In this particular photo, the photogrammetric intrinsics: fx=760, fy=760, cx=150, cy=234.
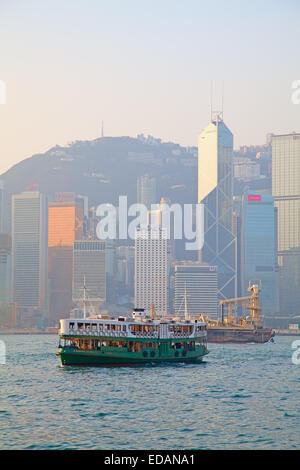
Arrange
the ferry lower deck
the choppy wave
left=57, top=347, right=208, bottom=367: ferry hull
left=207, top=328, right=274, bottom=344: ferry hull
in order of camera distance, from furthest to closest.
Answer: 1. left=207, top=328, right=274, bottom=344: ferry hull
2. the ferry lower deck
3. left=57, top=347, right=208, bottom=367: ferry hull
4. the choppy wave

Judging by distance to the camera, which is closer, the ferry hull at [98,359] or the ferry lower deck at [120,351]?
the ferry hull at [98,359]

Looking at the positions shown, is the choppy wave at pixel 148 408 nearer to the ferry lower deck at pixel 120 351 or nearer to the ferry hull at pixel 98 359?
the ferry hull at pixel 98 359

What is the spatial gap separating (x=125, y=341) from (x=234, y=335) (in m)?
90.5

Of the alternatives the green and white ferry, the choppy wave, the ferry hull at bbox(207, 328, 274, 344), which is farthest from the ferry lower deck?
the ferry hull at bbox(207, 328, 274, 344)

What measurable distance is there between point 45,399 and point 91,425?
483 inches

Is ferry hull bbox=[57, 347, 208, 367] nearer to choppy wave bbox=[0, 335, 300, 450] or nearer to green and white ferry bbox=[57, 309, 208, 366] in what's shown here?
green and white ferry bbox=[57, 309, 208, 366]

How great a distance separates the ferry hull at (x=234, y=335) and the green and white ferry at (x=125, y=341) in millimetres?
77824

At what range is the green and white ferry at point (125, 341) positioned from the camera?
81875 millimetres

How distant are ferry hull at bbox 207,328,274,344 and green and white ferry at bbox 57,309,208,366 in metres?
77.8

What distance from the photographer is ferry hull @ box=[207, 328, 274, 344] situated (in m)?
170

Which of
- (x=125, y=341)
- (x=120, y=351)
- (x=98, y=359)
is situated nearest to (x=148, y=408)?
(x=98, y=359)

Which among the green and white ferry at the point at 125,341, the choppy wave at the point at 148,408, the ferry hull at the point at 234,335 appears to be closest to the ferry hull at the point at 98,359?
the green and white ferry at the point at 125,341

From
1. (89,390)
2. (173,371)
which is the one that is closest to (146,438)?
(89,390)
